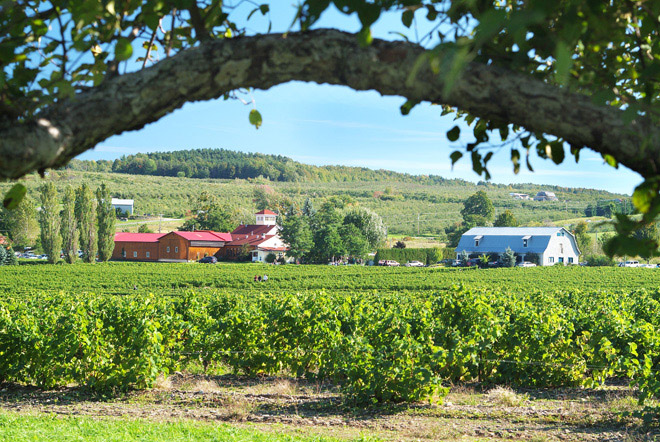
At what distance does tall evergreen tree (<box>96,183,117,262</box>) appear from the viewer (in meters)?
57.8

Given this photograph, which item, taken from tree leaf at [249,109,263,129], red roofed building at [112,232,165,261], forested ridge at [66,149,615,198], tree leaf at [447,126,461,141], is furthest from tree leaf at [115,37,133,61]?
forested ridge at [66,149,615,198]

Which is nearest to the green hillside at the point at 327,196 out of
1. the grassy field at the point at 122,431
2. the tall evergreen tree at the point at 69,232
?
the tall evergreen tree at the point at 69,232

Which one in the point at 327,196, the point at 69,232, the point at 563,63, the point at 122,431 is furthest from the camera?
the point at 327,196

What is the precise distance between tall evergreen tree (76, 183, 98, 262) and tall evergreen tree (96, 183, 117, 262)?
36.2 inches

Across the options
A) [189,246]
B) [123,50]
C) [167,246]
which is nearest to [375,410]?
[123,50]

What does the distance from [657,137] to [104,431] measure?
6.24 meters

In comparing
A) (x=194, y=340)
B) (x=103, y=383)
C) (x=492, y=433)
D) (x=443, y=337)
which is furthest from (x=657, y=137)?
(x=194, y=340)

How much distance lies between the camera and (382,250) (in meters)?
69.7

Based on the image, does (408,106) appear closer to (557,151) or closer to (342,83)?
(342,83)

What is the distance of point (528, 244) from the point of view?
64750 millimetres

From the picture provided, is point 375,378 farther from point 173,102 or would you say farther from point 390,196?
point 390,196

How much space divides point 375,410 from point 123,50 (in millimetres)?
6754

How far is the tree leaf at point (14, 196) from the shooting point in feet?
4.71

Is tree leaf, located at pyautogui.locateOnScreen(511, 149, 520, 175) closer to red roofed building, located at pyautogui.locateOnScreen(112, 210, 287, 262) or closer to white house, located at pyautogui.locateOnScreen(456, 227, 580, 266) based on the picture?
white house, located at pyautogui.locateOnScreen(456, 227, 580, 266)
